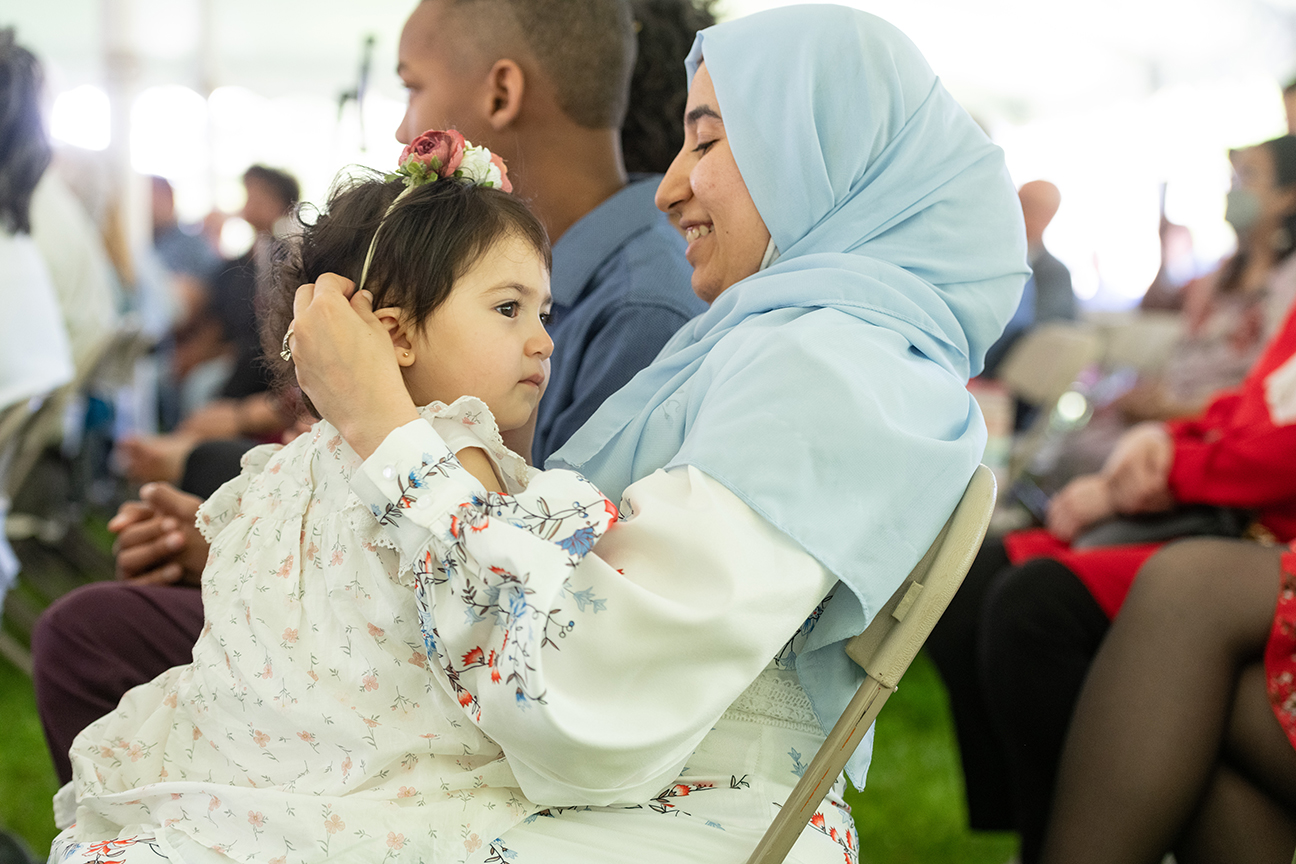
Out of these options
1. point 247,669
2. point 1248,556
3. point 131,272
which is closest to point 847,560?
point 247,669

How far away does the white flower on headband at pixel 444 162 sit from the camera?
3.51 feet

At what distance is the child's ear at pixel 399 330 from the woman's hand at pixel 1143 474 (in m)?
1.54

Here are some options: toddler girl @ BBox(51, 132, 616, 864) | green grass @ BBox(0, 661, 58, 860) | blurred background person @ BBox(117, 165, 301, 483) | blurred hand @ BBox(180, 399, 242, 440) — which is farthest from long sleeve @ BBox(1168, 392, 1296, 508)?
blurred hand @ BBox(180, 399, 242, 440)

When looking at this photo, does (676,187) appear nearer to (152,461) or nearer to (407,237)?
(407,237)

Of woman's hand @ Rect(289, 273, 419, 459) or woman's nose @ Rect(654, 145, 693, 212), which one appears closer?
woman's hand @ Rect(289, 273, 419, 459)

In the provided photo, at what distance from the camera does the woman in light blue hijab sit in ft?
2.75

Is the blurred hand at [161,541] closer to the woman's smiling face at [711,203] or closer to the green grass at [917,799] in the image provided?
the woman's smiling face at [711,203]

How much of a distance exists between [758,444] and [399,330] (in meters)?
0.40

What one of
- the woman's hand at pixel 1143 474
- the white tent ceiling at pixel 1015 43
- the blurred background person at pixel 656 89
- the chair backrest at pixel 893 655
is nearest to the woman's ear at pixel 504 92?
the blurred background person at pixel 656 89

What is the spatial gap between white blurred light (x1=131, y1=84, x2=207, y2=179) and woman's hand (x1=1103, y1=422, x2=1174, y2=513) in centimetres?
598

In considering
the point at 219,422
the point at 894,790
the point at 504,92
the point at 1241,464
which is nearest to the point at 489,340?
the point at 504,92

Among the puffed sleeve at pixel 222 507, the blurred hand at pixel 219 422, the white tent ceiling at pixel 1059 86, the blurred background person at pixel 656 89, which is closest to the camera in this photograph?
the puffed sleeve at pixel 222 507

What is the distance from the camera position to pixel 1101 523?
206 centimetres

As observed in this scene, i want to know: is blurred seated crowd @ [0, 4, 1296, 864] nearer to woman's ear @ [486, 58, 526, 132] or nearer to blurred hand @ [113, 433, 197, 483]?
blurred hand @ [113, 433, 197, 483]
